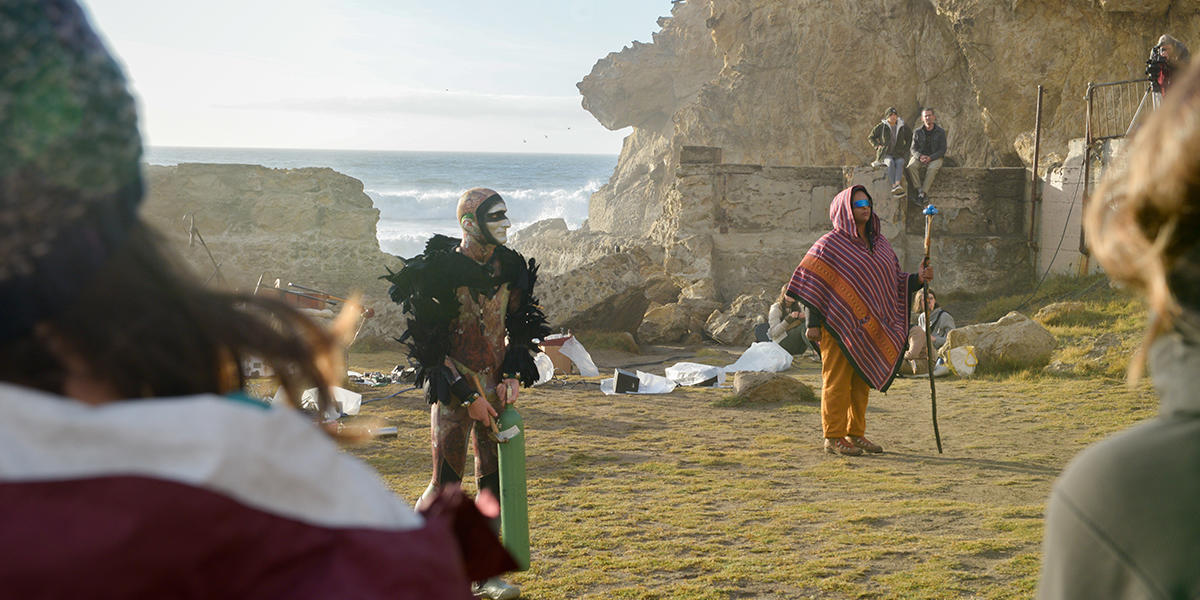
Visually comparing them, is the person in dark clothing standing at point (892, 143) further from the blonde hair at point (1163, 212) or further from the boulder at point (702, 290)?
the blonde hair at point (1163, 212)

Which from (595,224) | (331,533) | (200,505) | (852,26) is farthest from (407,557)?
(595,224)

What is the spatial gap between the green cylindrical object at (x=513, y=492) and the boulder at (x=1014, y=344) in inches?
306

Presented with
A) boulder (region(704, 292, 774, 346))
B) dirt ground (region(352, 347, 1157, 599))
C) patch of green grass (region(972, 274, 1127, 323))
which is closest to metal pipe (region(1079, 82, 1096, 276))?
patch of green grass (region(972, 274, 1127, 323))

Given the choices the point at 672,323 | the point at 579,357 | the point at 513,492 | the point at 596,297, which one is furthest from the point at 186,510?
the point at 672,323

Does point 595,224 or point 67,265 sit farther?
point 595,224

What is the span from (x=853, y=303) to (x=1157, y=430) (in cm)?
633

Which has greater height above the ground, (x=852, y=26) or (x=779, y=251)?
(x=852, y=26)

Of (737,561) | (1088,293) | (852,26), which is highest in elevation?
(852,26)

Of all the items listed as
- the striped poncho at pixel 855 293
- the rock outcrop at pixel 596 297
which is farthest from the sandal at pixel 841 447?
the rock outcrop at pixel 596 297

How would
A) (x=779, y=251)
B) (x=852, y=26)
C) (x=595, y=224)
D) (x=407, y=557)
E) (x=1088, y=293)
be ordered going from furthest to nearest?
1. (x=595, y=224)
2. (x=852, y=26)
3. (x=779, y=251)
4. (x=1088, y=293)
5. (x=407, y=557)

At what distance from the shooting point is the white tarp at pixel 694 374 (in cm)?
1121

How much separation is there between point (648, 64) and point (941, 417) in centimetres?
5973

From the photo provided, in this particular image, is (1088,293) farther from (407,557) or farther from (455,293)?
(407,557)

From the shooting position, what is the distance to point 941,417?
8977 millimetres
